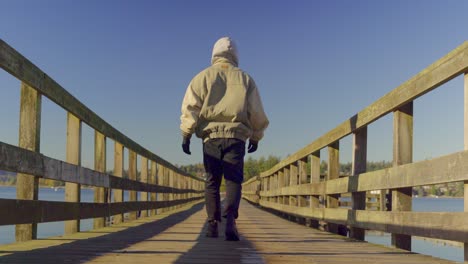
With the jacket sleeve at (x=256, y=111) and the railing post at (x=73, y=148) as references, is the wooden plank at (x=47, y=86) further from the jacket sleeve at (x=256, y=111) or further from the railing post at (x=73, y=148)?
the jacket sleeve at (x=256, y=111)

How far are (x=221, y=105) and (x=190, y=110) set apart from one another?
0.92 feet

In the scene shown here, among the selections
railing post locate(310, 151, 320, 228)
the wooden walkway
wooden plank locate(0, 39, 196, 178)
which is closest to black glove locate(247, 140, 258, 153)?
the wooden walkway

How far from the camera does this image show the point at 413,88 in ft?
13.0

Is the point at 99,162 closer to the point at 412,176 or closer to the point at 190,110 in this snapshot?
the point at 190,110

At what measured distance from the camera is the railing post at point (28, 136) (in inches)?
166

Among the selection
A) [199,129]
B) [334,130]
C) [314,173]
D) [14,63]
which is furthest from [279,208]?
[14,63]

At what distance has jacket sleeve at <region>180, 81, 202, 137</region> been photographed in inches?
201

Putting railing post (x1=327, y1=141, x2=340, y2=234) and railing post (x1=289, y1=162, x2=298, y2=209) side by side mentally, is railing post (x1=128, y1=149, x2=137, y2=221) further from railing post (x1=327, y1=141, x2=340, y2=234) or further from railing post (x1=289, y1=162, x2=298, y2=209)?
railing post (x1=327, y1=141, x2=340, y2=234)

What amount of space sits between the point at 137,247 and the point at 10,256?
1.03 metres

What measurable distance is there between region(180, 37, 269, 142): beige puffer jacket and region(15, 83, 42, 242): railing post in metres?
1.34

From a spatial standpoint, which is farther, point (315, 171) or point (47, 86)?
point (315, 171)

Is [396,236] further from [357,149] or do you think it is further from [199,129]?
[199,129]

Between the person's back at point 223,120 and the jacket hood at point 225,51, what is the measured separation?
0.44 feet

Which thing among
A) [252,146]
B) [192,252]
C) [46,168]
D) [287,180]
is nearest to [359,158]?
[252,146]
